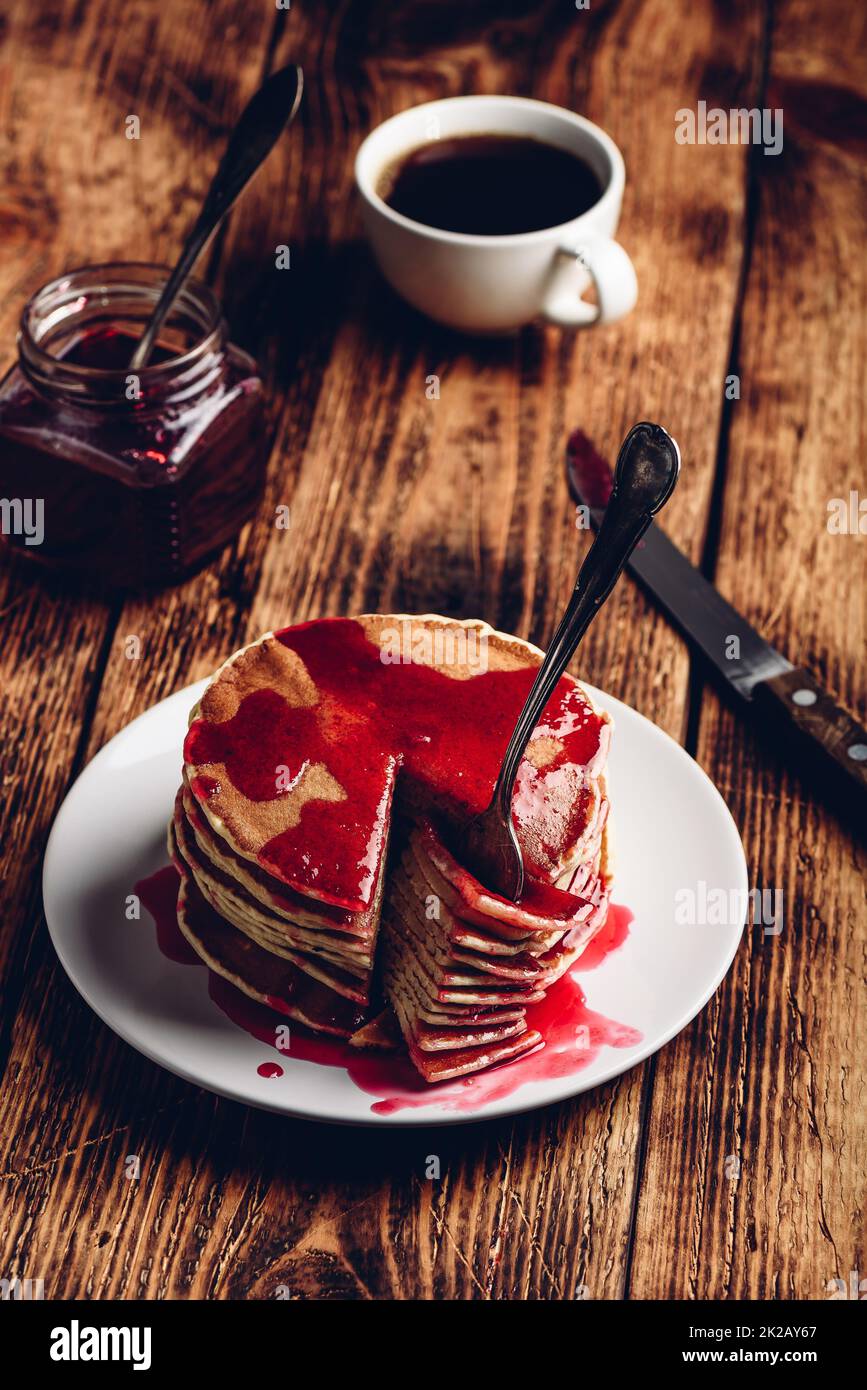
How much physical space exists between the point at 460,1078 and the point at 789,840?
64 cm

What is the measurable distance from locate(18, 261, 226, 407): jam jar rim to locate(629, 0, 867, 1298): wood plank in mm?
888

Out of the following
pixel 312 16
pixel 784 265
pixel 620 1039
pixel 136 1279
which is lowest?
pixel 136 1279

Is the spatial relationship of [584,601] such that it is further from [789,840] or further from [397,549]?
[397,549]

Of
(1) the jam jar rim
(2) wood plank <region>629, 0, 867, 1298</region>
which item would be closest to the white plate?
(2) wood plank <region>629, 0, 867, 1298</region>

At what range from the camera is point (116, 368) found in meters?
2.19

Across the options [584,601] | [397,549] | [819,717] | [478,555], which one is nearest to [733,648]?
[819,717]

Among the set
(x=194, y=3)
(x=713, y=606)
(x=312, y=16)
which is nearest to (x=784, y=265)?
(x=713, y=606)

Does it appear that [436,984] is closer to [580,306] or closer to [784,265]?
[580,306]

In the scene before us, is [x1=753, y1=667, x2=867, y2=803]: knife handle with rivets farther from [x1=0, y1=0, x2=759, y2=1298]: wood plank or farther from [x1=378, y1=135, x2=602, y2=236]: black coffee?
[x1=378, y1=135, x2=602, y2=236]: black coffee

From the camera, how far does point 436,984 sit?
1564 mm

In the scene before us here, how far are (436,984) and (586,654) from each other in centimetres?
75

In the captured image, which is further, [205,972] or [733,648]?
[733,648]

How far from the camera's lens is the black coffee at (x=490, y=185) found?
8.08 ft

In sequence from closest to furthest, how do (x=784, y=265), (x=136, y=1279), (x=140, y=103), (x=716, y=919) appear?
(x=136, y=1279)
(x=716, y=919)
(x=784, y=265)
(x=140, y=103)
